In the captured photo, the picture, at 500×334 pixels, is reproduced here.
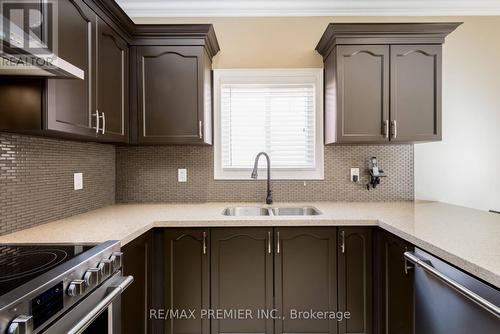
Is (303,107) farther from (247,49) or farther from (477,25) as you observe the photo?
(477,25)

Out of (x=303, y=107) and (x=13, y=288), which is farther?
(x=303, y=107)

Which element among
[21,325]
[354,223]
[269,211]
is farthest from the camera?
[269,211]

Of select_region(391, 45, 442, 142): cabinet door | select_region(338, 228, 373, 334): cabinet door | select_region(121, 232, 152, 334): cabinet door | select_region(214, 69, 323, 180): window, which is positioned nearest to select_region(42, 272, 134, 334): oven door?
select_region(121, 232, 152, 334): cabinet door

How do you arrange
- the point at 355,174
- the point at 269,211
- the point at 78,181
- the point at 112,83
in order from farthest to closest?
the point at 355,174 → the point at 269,211 → the point at 78,181 → the point at 112,83

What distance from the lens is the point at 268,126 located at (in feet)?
7.87

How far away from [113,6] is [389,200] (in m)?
2.50

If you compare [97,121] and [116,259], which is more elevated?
[97,121]

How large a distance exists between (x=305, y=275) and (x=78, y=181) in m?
1.63

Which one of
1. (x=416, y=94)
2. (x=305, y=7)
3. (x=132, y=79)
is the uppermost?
(x=305, y=7)

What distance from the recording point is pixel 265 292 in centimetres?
172

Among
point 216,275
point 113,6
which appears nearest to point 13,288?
point 216,275

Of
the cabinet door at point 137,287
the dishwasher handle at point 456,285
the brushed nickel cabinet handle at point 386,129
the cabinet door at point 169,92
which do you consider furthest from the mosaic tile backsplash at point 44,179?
the brushed nickel cabinet handle at point 386,129

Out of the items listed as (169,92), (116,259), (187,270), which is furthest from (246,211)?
(116,259)

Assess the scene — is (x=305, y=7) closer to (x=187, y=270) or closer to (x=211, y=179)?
(x=211, y=179)
